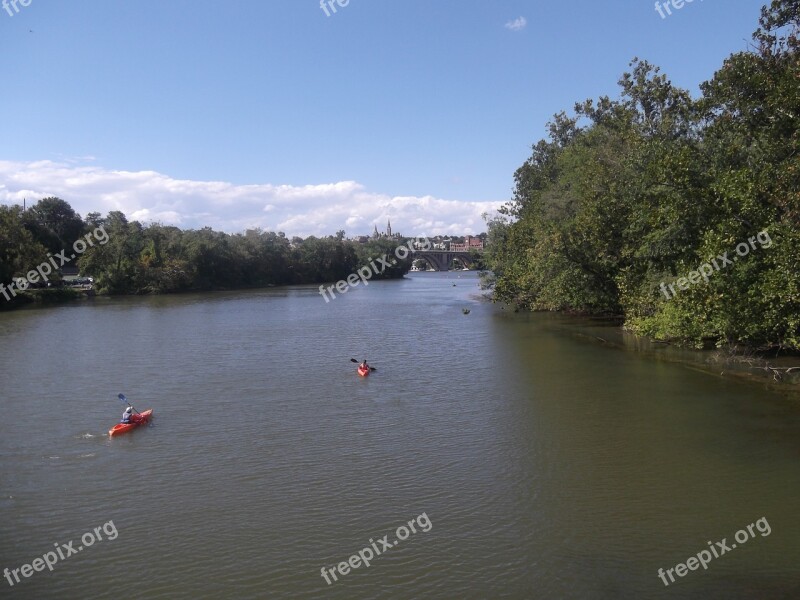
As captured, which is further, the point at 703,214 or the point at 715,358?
the point at 715,358

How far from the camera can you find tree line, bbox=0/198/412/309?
2704 inches

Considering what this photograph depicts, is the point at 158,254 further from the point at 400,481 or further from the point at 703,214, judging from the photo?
the point at 400,481

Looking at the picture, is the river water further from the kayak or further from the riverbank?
the riverbank

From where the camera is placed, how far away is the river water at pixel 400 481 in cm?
1109

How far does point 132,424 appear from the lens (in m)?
19.2

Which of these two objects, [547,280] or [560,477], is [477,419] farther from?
[547,280]

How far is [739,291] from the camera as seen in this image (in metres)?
23.6

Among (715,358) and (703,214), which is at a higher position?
(703,214)

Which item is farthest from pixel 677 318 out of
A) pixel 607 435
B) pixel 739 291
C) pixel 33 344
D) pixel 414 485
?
pixel 33 344

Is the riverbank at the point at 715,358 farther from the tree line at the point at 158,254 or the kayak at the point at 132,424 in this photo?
the tree line at the point at 158,254

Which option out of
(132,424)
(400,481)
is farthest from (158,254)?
(400,481)

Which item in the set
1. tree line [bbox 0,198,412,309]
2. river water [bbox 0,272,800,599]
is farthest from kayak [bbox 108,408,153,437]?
tree line [bbox 0,198,412,309]

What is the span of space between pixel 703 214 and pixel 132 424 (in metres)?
22.8

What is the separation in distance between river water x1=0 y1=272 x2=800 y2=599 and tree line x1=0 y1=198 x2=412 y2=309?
1767 inches
